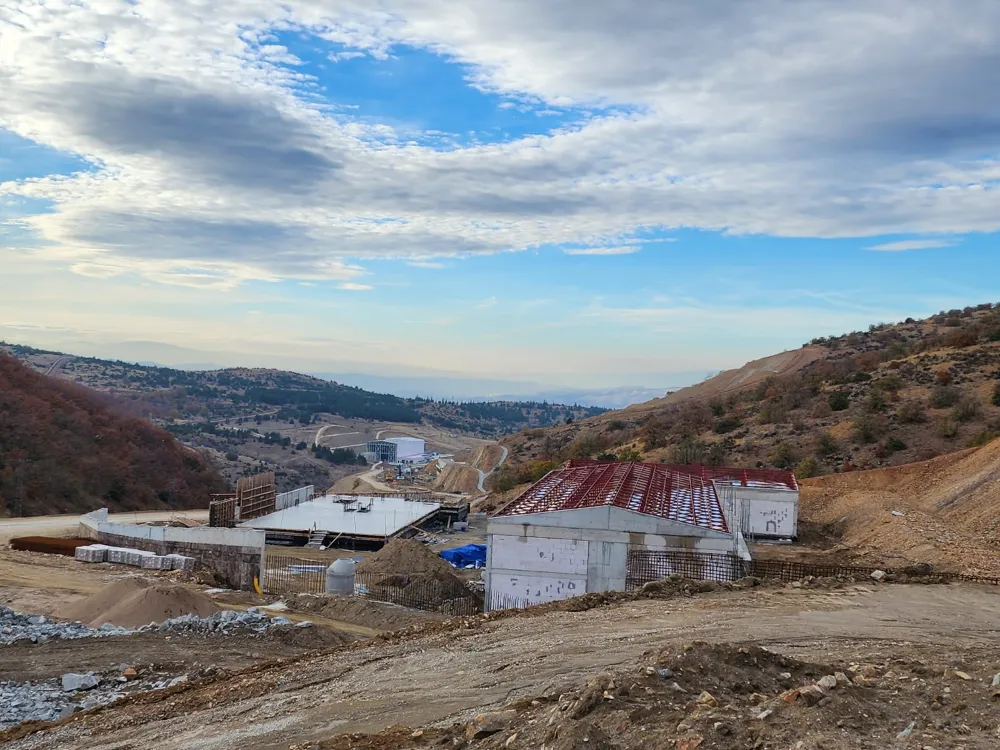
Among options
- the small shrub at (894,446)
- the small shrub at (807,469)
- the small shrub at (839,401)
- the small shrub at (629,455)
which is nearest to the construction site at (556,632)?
the small shrub at (894,446)

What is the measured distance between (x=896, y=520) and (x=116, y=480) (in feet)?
157

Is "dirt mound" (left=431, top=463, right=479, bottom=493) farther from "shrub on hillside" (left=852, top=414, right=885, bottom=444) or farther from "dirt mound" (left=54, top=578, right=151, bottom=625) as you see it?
"dirt mound" (left=54, top=578, right=151, bottom=625)

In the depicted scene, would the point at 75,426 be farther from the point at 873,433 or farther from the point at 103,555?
the point at 873,433

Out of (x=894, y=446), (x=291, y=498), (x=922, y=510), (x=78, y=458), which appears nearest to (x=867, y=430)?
(x=894, y=446)

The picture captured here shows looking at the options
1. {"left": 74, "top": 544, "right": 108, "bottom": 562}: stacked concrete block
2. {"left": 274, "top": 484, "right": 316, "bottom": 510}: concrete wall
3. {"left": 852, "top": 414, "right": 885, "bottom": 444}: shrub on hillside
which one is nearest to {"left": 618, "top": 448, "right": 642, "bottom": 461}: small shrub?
{"left": 852, "top": 414, "right": 885, "bottom": 444}: shrub on hillside

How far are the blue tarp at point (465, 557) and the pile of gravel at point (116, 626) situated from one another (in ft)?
50.7

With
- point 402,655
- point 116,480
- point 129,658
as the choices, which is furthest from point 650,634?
point 116,480

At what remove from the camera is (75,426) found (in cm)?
5762

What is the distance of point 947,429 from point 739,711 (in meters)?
39.7

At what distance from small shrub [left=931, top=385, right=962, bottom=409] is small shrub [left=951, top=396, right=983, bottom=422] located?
2.78 feet

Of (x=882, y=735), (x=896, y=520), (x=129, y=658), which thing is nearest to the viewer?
(x=882, y=735)

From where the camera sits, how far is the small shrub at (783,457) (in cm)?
4422

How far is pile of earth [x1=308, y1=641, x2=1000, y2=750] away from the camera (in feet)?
21.4

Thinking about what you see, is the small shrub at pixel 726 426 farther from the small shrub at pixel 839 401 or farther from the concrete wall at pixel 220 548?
the concrete wall at pixel 220 548
